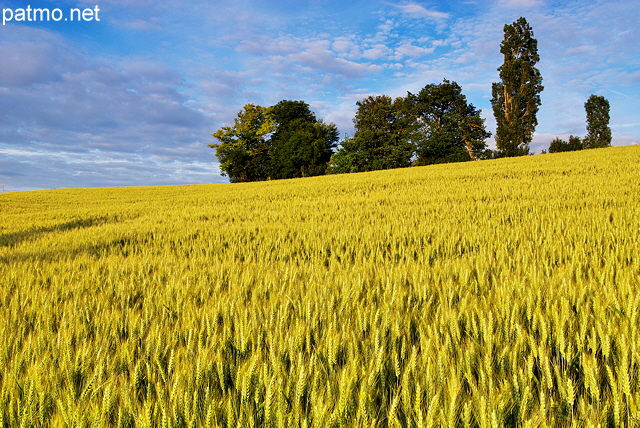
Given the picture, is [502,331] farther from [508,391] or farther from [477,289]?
[477,289]

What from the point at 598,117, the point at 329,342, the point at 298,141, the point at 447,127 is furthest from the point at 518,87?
the point at 329,342

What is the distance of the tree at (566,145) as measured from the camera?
3041 cm

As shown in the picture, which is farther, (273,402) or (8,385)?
(8,385)

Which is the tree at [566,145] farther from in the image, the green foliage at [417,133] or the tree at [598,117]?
the tree at [598,117]

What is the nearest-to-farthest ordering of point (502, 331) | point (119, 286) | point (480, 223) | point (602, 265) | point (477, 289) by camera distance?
point (502, 331) < point (477, 289) < point (119, 286) < point (602, 265) < point (480, 223)

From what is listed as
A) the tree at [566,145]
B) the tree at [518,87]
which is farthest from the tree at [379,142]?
the tree at [566,145]

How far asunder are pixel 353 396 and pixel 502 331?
0.78 m

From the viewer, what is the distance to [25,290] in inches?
94.5

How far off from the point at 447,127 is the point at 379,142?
900 centimetres

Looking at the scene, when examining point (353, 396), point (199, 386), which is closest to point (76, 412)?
point (199, 386)

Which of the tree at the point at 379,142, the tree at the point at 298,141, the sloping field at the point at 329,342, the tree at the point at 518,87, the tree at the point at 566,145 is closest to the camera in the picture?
the sloping field at the point at 329,342

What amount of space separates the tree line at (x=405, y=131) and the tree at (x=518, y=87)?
0.35ft

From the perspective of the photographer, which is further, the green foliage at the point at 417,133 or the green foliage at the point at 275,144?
the green foliage at the point at 275,144

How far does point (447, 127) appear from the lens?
144 ft
